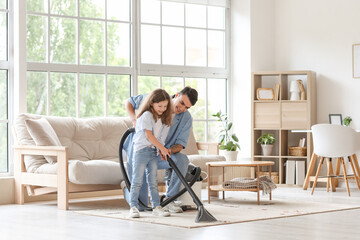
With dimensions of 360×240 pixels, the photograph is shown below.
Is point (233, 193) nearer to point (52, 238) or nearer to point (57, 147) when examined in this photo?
point (57, 147)

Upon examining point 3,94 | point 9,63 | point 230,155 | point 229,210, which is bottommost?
point 229,210

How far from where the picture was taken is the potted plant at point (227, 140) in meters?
8.19

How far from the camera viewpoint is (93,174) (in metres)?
5.68

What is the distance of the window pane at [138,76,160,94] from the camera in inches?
310

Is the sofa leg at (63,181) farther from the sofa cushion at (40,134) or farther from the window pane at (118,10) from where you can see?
the window pane at (118,10)

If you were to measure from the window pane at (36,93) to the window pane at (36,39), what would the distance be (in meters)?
0.17

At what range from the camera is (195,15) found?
8445 millimetres

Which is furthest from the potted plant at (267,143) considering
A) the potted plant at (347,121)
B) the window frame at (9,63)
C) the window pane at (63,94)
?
the window frame at (9,63)

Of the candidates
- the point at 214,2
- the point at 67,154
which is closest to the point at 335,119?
the point at 214,2

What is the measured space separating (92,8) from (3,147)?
187cm

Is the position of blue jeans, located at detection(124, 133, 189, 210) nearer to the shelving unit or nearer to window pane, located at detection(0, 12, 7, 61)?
window pane, located at detection(0, 12, 7, 61)

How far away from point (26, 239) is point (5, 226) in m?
0.68

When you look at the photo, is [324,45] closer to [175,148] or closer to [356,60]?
[356,60]

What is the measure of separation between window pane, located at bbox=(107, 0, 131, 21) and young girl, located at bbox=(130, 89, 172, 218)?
273 centimetres
